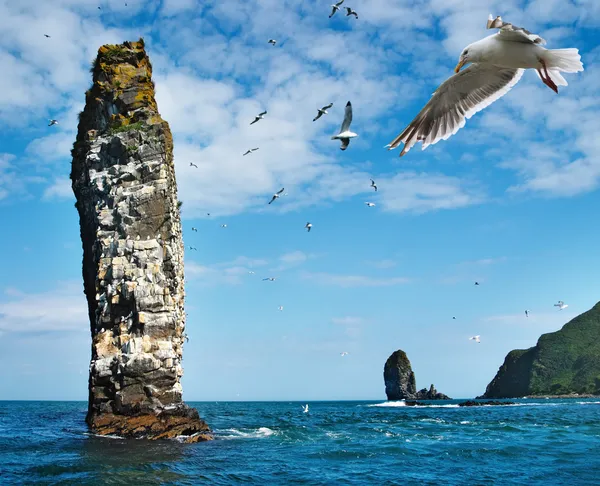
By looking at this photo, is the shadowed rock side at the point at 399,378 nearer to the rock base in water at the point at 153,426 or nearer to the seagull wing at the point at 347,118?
the rock base in water at the point at 153,426

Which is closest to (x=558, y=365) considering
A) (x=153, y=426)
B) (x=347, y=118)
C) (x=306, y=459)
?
(x=306, y=459)

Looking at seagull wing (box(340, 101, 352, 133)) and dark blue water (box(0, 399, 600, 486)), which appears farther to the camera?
dark blue water (box(0, 399, 600, 486))

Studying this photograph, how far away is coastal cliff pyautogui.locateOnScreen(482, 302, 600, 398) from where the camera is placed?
10776cm

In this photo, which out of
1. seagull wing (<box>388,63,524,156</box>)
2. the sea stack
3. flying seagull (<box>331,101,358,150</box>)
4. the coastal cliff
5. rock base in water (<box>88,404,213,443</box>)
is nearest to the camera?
seagull wing (<box>388,63,524,156</box>)

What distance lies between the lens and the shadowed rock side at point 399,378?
312 ft

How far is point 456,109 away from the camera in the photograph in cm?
660

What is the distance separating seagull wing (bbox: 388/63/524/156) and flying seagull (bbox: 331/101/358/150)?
1.48 meters

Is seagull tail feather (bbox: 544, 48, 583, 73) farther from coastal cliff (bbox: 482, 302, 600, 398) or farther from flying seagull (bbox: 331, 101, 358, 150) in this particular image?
coastal cliff (bbox: 482, 302, 600, 398)

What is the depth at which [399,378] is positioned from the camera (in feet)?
314

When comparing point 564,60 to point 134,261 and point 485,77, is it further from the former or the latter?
point 134,261

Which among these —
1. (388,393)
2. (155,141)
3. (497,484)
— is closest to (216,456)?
(497,484)

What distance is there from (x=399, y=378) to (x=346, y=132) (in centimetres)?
9273

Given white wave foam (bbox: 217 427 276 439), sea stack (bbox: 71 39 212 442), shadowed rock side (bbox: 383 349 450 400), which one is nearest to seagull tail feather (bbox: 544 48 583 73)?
sea stack (bbox: 71 39 212 442)

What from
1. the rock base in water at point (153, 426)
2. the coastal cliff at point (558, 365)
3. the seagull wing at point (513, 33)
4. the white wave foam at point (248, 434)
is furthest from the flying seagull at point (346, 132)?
the coastal cliff at point (558, 365)
